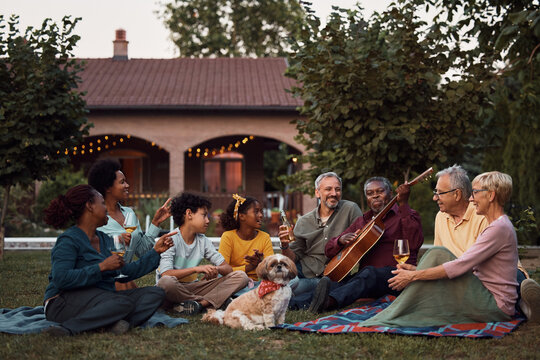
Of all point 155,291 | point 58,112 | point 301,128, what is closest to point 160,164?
point 58,112

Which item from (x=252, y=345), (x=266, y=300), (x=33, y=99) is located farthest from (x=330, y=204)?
(x=33, y=99)

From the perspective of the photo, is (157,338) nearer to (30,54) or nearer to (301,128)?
(301,128)

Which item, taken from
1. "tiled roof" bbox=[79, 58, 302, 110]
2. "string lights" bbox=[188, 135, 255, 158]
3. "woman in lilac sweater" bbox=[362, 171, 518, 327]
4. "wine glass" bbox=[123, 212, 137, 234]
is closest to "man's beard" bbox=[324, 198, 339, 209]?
"woman in lilac sweater" bbox=[362, 171, 518, 327]

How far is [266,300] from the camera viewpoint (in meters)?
5.94

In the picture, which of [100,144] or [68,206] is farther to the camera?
[100,144]

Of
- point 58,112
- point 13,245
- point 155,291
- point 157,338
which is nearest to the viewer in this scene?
point 157,338

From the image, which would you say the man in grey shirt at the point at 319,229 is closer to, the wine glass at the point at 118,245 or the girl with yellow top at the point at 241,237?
the girl with yellow top at the point at 241,237

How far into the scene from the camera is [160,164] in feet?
82.7

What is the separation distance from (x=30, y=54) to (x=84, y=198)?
25.1 feet

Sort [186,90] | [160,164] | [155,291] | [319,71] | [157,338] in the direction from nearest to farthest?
[157,338], [155,291], [319,71], [186,90], [160,164]

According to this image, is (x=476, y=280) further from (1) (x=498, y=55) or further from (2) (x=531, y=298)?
(1) (x=498, y=55)

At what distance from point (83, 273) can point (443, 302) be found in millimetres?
2900

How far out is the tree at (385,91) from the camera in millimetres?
9633

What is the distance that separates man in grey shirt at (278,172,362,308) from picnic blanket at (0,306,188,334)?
1.80m
